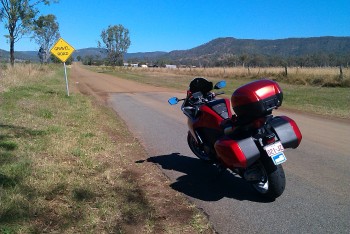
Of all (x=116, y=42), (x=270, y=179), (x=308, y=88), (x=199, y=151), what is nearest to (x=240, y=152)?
(x=270, y=179)

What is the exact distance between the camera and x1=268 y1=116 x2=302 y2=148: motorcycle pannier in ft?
13.8

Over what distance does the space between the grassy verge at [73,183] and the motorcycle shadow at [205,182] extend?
1.08 feet

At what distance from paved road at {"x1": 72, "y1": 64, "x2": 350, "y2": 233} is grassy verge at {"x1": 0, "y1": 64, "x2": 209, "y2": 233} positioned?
1.09ft

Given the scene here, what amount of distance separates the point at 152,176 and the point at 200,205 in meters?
1.24

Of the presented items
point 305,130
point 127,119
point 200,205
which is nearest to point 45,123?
point 127,119

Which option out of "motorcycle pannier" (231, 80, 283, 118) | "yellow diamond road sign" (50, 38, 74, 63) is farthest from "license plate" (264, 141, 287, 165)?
"yellow diamond road sign" (50, 38, 74, 63)

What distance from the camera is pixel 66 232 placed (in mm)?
3412

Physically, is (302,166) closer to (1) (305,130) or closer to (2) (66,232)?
(1) (305,130)

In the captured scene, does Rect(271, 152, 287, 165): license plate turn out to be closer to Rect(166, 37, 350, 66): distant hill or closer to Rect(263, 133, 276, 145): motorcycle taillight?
Rect(263, 133, 276, 145): motorcycle taillight

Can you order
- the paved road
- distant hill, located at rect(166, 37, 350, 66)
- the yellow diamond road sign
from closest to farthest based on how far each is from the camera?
1. the paved road
2. the yellow diamond road sign
3. distant hill, located at rect(166, 37, 350, 66)

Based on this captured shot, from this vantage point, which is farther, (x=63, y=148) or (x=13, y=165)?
(x=63, y=148)

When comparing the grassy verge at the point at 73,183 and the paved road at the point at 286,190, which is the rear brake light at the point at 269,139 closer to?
the paved road at the point at 286,190

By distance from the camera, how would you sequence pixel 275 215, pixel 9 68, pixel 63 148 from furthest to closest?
pixel 9 68, pixel 63 148, pixel 275 215

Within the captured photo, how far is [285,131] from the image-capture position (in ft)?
13.9
